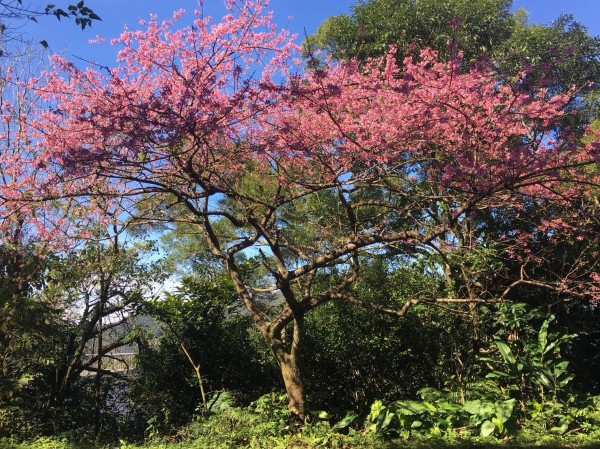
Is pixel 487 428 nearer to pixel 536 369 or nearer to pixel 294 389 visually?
pixel 536 369

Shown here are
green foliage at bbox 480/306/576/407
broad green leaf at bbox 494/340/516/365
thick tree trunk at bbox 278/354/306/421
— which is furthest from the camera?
broad green leaf at bbox 494/340/516/365

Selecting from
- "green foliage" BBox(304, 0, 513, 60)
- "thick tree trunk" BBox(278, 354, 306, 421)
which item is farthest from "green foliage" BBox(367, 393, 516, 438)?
"green foliage" BBox(304, 0, 513, 60)

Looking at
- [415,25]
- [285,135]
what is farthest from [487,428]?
[415,25]

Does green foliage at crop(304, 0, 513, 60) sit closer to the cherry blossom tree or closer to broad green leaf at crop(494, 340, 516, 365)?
the cherry blossom tree

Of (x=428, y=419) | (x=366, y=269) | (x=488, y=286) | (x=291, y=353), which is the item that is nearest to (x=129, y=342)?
(x=291, y=353)

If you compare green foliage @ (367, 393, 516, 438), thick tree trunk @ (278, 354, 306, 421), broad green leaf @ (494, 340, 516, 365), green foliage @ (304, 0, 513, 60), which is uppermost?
green foliage @ (304, 0, 513, 60)

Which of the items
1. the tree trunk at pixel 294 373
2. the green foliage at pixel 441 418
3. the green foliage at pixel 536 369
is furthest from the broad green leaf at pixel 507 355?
the tree trunk at pixel 294 373

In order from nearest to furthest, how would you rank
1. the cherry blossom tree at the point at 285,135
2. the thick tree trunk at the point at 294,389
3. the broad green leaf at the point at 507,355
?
the cherry blossom tree at the point at 285,135 < the thick tree trunk at the point at 294,389 < the broad green leaf at the point at 507,355

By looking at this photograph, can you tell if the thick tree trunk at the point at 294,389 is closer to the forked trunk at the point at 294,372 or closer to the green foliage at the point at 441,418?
the forked trunk at the point at 294,372

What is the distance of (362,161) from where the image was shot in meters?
4.50

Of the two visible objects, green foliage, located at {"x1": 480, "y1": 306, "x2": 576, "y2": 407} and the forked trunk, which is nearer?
the forked trunk

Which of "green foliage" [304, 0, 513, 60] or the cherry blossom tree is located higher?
"green foliage" [304, 0, 513, 60]

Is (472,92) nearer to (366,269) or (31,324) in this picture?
(366,269)

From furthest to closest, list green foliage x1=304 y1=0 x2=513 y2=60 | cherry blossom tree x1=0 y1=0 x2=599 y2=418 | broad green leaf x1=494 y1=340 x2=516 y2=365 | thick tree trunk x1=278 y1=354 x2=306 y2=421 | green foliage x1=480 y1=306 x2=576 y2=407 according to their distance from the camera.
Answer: green foliage x1=304 y1=0 x2=513 y2=60, broad green leaf x1=494 y1=340 x2=516 y2=365, green foliage x1=480 y1=306 x2=576 y2=407, thick tree trunk x1=278 y1=354 x2=306 y2=421, cherry blossom tree x1=0 y1=0 x2=599 y2=418
